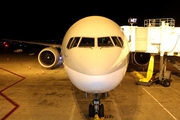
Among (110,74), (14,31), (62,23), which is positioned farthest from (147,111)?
(62,23)

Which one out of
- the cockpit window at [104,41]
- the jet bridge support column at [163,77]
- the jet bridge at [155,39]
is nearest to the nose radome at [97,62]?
the cockpit window at [104,41]

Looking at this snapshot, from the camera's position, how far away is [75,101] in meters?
8.00

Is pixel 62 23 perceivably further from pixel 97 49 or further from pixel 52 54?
pixel 97 49

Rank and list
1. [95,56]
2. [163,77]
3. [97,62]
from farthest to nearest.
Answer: [163,77] → [95,56] → [97,62]

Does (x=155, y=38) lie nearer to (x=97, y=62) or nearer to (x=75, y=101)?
(x=75, y=101)

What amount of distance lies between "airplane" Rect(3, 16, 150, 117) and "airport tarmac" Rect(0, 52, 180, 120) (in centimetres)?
111

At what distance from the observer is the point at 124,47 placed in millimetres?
5957

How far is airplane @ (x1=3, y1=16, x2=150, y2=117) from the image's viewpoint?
462 centimetres

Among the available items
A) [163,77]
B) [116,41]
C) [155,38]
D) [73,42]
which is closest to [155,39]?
[155,38]

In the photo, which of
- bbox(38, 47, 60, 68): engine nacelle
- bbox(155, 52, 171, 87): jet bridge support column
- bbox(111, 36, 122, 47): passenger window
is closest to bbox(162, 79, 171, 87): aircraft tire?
bbox(155, 52, 171, 87): jet bridge support column

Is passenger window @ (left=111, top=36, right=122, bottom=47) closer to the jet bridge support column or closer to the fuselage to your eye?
the fuselage

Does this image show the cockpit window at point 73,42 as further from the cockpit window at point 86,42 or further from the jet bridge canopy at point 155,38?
the jet bridge canopy at point 155,38

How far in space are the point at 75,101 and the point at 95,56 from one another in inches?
147

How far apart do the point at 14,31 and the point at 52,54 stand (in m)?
58.9
